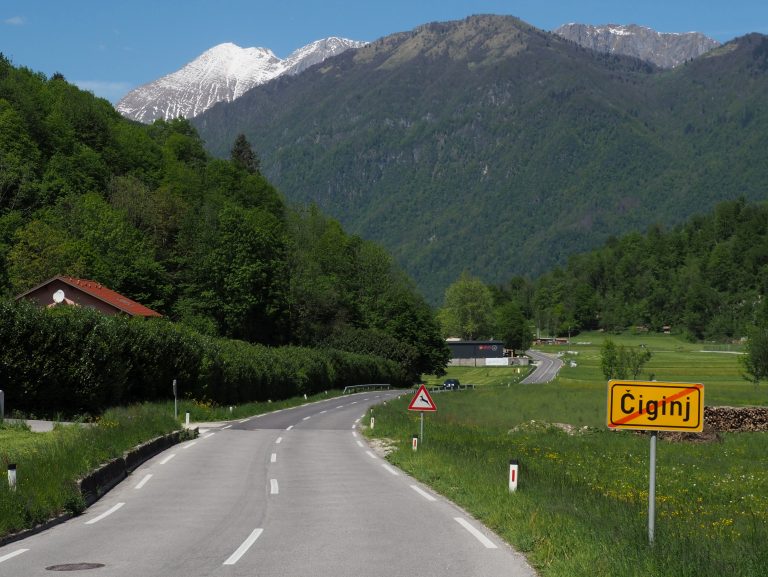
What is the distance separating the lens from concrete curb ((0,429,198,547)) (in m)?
14.7

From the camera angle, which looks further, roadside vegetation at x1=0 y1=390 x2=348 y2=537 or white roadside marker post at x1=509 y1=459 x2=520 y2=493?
white roadside marker post at x1=509 y1=459 x2=520 y2=493

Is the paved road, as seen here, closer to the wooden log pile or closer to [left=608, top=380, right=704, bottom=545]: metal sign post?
[left=608, top=380, right=704, bottom=545]: metal sign post

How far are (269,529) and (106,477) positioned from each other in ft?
24.0

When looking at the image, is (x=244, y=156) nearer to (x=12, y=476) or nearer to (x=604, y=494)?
(x=604, y=494)

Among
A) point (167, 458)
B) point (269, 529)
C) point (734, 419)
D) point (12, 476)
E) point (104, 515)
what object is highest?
point (12, 476)

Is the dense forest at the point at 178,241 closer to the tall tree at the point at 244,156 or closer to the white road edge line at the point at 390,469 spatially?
the tall tree at the point at 244,156

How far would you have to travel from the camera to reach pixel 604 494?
18.6 metres

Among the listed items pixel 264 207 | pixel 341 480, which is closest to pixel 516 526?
pixel 341 480

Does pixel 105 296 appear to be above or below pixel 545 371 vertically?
above

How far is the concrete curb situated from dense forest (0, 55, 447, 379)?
49.4 m

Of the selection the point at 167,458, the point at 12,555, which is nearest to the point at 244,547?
the point at 12,555

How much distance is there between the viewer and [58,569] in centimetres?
1159

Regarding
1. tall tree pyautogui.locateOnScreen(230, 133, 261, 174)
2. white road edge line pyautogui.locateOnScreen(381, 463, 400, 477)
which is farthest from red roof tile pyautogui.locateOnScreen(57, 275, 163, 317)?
tall tree pyautogui.locateOnScreen(230, 133, 261, 174)

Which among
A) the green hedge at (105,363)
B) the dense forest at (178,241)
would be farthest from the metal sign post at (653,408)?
the dense forest at (178,241)
